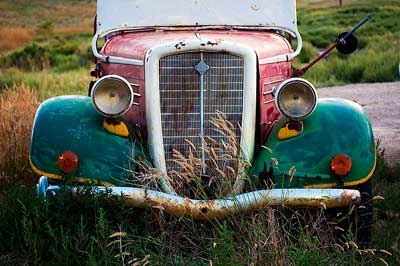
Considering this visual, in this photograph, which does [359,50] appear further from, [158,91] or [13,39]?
[158,91]

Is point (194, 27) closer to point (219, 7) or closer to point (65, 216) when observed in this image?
point (219, 7)

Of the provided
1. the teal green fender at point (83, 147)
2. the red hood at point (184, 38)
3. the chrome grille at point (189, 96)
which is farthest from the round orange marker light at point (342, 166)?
the teal green fender at point (83, 147)

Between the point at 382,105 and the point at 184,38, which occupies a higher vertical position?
the point at 184,38

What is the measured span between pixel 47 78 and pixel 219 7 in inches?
506

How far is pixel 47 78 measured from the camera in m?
18.9

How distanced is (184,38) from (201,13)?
815 mm

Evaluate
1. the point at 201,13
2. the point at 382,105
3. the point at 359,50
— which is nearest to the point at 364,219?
the point at 201,13

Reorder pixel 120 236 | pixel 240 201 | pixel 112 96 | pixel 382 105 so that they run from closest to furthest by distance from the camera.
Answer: pixel 120 236 → pixel 240 201 → pixel 112 96 → pixel 382 105

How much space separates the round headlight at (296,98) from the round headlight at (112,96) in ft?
3.36

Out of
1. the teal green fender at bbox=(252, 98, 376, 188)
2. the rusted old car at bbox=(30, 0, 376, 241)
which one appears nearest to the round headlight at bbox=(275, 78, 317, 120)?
the rusted old car at bbox=(30, 0, 376, 241)

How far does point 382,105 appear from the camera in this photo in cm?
1326

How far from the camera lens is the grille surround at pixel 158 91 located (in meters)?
5.29

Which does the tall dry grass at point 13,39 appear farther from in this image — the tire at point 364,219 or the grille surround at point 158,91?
the tire at point 364,219

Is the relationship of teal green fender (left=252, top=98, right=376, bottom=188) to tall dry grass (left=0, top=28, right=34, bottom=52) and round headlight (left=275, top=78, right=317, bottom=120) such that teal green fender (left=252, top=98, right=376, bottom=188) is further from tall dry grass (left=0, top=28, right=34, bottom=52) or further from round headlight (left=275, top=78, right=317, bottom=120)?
tall dry grass (left=0, top=28, right=34, bottom=52)
